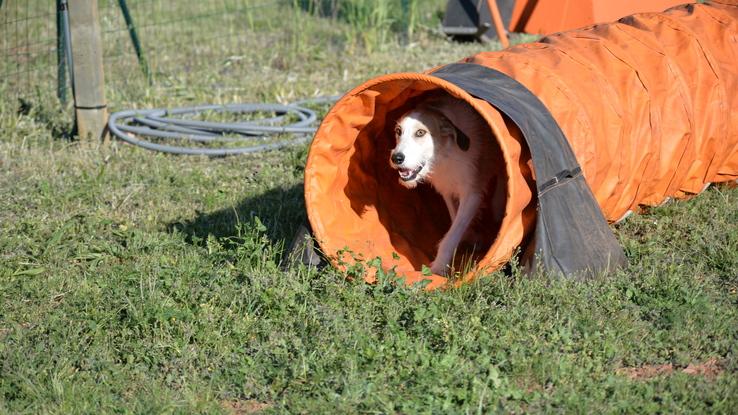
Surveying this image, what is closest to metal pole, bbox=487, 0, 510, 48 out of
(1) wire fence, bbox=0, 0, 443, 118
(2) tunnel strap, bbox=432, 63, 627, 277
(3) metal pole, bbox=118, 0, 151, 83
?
(1) wire fence, bbox=0, 0, 443, 118

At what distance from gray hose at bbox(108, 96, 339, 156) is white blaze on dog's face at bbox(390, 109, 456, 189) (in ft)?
6.62

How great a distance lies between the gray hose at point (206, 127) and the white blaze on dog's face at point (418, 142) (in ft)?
6.62

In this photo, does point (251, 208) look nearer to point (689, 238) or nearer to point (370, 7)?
point (689, 238)

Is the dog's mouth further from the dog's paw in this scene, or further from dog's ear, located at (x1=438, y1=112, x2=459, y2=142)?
the dog's paw

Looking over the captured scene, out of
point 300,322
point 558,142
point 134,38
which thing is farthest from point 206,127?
point 558,142

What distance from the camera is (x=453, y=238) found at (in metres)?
5.79

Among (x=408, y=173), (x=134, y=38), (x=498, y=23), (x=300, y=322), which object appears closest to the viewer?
(x=300, y=322)

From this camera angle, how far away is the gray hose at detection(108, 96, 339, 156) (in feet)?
25.2

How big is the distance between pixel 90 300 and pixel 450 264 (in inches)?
84.8

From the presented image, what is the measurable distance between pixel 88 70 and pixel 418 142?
10.8 feet

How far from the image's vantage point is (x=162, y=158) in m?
7.61

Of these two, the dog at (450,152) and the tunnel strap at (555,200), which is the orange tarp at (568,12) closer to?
the dog at (450,152)

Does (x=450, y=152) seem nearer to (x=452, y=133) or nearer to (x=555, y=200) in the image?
(x=452, y=133)

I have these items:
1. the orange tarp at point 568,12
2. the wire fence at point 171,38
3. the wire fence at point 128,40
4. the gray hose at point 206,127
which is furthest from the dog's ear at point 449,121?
the wire fence at point 128,40
